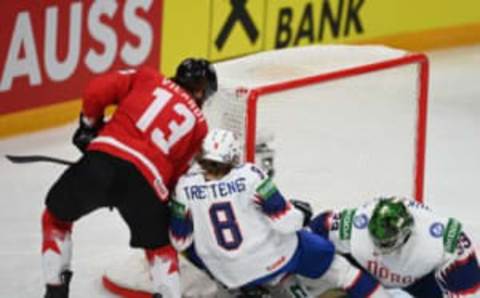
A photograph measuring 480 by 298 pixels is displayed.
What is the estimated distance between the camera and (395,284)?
14.5 feet

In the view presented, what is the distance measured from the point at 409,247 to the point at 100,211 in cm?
164

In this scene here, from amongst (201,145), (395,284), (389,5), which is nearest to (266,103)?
(201,145)

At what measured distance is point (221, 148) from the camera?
4.33 meters

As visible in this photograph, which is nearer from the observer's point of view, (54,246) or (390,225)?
(390,225)

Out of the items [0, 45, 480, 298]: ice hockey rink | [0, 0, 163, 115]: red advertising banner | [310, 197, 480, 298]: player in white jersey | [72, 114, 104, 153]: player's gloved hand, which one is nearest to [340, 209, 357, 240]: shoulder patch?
[310, 197, 480, 298]: player in white jersey

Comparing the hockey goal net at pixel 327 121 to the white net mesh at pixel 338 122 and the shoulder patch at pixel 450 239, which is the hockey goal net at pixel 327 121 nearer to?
the white net mesh at pixel 338 122

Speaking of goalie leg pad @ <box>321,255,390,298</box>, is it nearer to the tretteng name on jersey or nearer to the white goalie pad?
the tretteng name on jersey

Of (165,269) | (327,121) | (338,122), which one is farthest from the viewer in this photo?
(338,122)

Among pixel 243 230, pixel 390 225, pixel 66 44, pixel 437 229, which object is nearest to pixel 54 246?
pixel 243 230

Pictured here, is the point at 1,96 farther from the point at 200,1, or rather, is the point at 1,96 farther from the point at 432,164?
the point at 432,164

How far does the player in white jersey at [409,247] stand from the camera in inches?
167

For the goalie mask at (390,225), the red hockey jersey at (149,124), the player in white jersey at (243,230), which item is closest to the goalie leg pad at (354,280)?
the player in white jersey at (243,230)

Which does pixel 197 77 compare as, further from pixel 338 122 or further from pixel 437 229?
pixel 338 122

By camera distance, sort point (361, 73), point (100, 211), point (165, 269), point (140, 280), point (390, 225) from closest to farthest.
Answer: point (390, 225) → point (165, 269) → point (140, 280) → point (361, 73) → point (100, 211)
